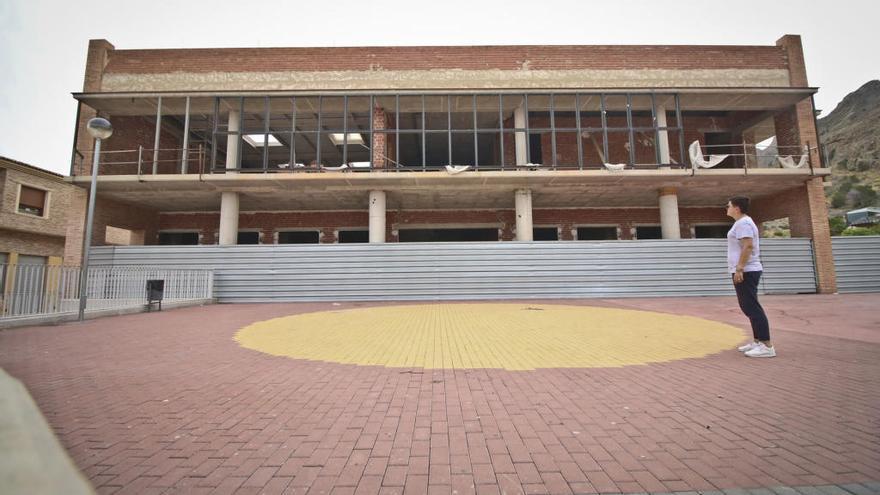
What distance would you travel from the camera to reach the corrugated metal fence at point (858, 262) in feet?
48.9

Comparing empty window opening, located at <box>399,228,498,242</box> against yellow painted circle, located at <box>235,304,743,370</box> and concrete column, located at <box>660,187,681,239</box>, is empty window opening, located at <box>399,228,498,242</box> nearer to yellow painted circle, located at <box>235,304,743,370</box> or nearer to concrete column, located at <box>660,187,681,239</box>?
concrete column, located at <box>660,187,681,239</box>

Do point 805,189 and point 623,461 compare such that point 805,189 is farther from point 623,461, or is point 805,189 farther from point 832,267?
point 623,461

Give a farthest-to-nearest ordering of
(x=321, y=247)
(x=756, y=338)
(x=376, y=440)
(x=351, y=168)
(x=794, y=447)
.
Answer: (x=351, y=168)
(x=321, y=247)
(x=756, y=338)
(x=376, y=440)
(x=794, y=447)

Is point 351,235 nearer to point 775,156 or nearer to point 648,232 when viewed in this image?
point 648,232

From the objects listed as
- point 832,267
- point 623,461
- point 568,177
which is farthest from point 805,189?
point 623,461

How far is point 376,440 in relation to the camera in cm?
237

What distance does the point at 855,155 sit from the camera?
57438 millimetres

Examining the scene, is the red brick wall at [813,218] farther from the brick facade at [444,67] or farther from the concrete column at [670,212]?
the concrete column at [670,212]

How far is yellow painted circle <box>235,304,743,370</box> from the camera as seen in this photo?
4.53 m

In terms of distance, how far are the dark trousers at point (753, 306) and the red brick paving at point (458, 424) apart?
330 millimetres

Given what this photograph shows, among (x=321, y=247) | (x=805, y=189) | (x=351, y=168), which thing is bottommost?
(x=321, y=247)

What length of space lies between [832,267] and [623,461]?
19.2 m

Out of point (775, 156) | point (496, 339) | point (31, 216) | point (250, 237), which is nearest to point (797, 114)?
point (775, 156)

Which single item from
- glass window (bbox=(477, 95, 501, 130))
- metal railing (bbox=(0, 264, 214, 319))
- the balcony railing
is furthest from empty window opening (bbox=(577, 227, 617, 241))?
metal railing (bbox=(0, 264, 214, 319))
